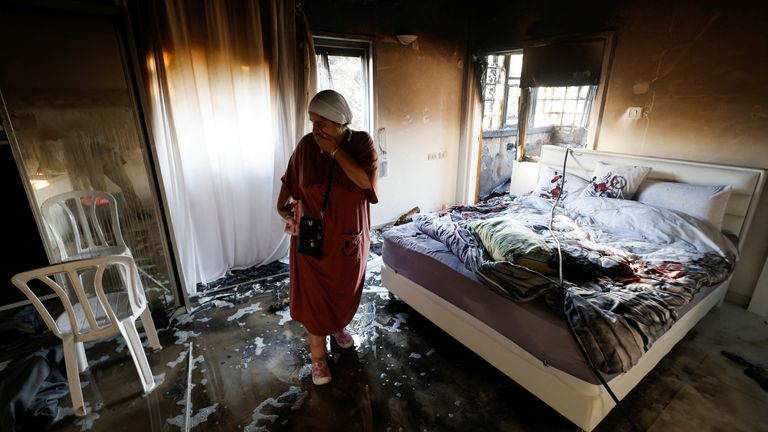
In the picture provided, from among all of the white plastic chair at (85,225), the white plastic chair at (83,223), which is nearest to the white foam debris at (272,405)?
the white plastic chair at (85,225)

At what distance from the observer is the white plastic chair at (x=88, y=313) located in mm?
1567

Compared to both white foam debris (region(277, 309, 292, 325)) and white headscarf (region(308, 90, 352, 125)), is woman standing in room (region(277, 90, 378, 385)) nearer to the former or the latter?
white headscarf (region(308, 90, 352, 125))

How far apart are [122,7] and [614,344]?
2939 millimetres

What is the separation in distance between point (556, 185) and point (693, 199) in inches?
37.6

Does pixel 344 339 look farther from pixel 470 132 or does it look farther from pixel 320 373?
pixel 470 132

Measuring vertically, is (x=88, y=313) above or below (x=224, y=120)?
below

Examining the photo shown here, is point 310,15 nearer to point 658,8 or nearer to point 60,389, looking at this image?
point 658,8

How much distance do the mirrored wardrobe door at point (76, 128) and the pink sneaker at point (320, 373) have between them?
1.38m

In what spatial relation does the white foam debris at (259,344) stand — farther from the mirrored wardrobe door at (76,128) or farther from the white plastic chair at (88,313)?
the mirrored wardrobe door at (76,128)

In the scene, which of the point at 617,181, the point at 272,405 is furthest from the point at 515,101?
the point at 272,405

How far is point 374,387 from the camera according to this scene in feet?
6.27

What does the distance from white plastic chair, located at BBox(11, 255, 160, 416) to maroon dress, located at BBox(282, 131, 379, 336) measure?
81 cm

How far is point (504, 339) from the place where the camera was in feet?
5.84

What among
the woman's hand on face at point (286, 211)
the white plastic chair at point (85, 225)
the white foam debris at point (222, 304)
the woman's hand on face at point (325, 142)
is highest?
the woman's hand on face at point (325, 142)
